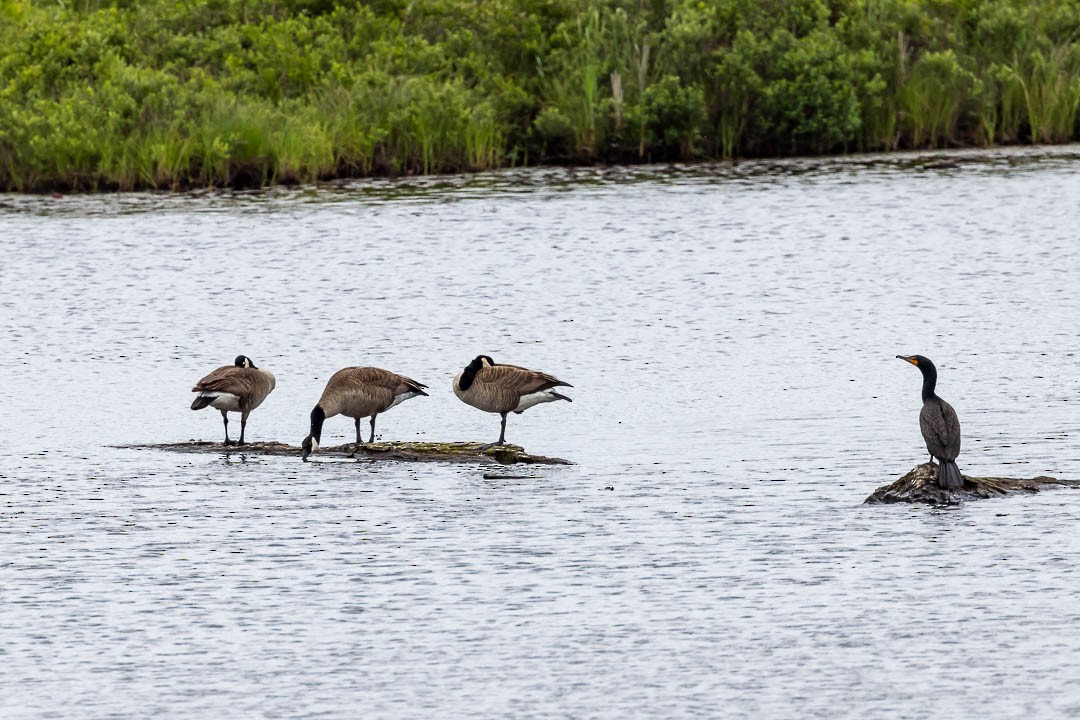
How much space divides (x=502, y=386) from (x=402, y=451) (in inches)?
50.3

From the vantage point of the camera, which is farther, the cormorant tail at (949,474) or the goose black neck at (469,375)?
the goose black neck at (469,375)

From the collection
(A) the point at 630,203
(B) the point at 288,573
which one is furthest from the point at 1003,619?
(A) the point at 630,203

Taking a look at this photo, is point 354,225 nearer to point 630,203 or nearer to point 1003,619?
point 630,203

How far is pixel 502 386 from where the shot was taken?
1906 centimetres

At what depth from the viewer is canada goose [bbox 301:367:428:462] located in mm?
19078

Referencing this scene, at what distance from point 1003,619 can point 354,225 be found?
28.2 meters

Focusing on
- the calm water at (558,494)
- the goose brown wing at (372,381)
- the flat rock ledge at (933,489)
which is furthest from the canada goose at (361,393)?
the flat rock ledge at (933,489)

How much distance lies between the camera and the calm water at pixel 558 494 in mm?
12633

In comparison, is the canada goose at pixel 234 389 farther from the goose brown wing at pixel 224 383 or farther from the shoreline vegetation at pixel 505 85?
the shoreline vegetation at pixel 505 85

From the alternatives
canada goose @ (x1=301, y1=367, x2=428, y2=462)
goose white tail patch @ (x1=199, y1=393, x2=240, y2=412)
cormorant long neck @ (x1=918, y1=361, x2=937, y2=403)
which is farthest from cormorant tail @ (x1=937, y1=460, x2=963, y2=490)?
goose white tail patch @ (x1=199, y1=393, x2=240, y2=412)

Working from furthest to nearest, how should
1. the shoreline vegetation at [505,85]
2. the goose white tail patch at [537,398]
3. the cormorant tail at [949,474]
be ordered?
the shoreline vegetation at [505,85], the goose white tail patch at [537,398], the cormorant tail at [949,474]

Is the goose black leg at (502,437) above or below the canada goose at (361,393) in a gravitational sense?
below

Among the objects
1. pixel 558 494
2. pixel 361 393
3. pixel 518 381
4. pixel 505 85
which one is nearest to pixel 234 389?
pixel 361 393

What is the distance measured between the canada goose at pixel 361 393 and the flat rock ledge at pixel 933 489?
491 centimetres
